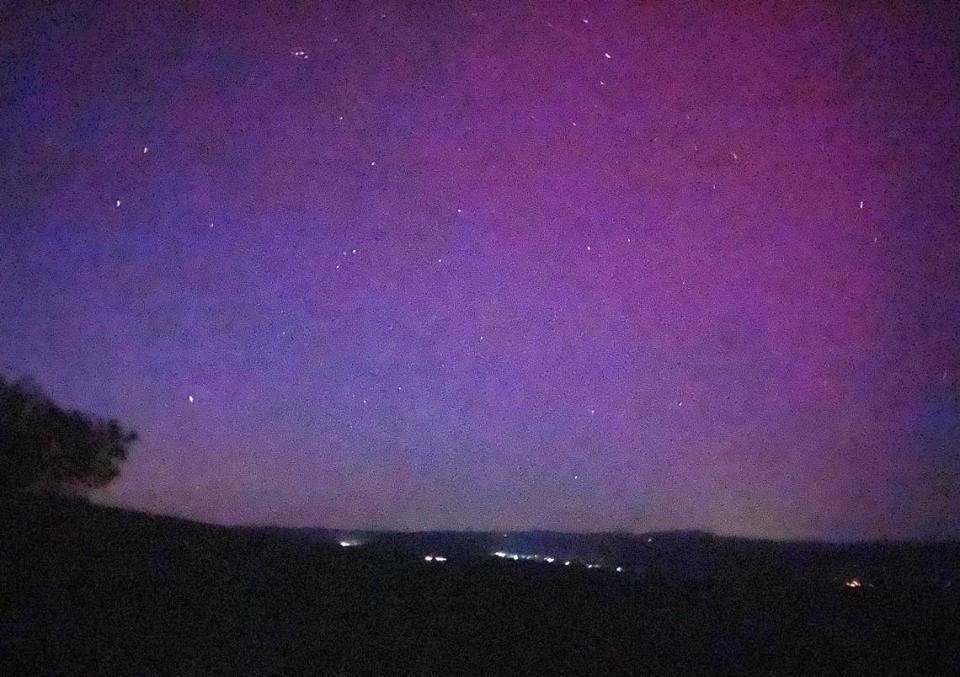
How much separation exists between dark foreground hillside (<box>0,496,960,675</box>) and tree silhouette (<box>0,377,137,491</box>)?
1576cm

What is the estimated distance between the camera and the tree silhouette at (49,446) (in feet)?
122

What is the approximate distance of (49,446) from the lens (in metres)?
Answer: 38.6

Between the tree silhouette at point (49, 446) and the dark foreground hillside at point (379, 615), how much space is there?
15758 mm

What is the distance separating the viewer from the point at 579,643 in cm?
1495

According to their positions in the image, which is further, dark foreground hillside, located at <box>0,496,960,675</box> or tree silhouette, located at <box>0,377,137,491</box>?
tree silhouette, located at <box>0,377,137,491</box>

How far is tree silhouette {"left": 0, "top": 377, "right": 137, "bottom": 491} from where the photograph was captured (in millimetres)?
37094

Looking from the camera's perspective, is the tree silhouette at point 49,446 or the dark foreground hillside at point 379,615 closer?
the dark foreground hillside at point 379,615

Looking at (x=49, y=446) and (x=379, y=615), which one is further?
(x=49, y=446)

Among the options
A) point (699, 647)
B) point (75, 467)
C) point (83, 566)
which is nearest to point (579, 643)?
point (699, 647)

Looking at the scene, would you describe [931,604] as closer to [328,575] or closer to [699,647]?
[699,647]

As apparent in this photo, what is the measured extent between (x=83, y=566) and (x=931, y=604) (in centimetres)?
1510

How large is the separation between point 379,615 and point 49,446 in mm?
26463

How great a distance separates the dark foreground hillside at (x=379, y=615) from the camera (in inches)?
514

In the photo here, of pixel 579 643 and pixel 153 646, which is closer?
pixel 153 646
